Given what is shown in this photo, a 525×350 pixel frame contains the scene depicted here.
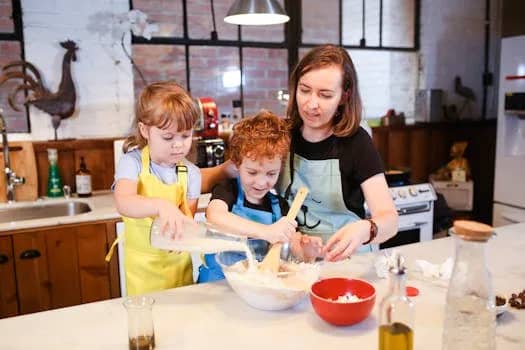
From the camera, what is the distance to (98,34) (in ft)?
10.1

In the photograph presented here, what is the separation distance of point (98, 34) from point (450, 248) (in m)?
2.38

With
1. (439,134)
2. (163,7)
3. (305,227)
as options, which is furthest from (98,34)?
(439,134)

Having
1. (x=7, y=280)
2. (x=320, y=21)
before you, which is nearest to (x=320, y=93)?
(x=7, y=280)

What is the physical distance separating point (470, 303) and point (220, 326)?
1.83ft

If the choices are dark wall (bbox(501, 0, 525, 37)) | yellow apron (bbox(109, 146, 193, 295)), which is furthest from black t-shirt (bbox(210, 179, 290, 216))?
dark wall (bbox(501, 0, 525, 37))

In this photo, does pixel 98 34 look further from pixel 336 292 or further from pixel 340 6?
pixel 336 292

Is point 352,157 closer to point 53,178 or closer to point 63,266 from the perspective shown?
point 63,266

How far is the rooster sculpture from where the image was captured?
2.88m

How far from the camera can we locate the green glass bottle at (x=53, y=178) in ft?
9.64

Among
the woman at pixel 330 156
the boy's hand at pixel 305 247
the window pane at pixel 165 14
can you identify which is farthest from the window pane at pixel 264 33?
the boy's hand at pixel 305 247

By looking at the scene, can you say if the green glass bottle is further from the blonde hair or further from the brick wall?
the blonde hair

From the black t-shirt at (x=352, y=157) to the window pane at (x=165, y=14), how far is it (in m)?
2.01

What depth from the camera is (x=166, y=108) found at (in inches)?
55.7

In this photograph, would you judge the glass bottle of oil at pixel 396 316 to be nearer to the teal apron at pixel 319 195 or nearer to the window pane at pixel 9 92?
the teal apron at pixel 319 195
